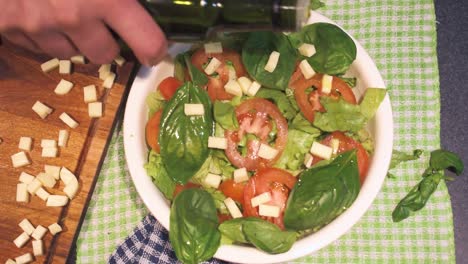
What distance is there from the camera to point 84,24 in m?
0.84

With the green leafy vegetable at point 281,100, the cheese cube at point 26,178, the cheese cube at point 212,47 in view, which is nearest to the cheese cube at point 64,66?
the cheese cube at point 26,178

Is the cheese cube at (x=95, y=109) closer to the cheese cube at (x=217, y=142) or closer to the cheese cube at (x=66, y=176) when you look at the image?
the cheese cube at (x=66, y=176)

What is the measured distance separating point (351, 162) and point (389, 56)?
369 mm

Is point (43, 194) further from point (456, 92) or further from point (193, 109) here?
point (456, 92)

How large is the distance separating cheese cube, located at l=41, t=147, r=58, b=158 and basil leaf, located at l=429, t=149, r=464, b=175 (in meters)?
0.81

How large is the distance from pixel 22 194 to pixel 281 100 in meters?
0.59

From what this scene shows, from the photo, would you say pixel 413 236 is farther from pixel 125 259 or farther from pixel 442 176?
pixel 125 259

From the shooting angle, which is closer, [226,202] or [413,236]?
[226,202]

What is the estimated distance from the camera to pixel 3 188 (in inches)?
47.3

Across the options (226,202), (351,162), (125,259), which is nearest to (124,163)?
(125,259)

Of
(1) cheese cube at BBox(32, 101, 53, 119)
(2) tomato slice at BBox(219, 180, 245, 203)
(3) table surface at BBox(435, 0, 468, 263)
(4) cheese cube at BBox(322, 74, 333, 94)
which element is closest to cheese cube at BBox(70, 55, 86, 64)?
(1) cheese cube at BBox(32, 101, 53, 119)

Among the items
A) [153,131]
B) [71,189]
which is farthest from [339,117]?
[71,189]

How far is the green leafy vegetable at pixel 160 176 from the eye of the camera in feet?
3.40

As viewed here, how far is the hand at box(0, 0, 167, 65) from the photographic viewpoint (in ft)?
2.65
